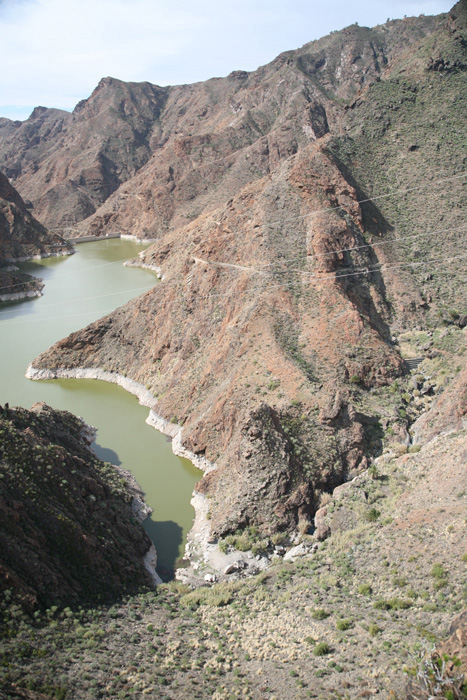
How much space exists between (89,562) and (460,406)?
1943cm

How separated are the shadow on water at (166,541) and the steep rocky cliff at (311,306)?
2.31m

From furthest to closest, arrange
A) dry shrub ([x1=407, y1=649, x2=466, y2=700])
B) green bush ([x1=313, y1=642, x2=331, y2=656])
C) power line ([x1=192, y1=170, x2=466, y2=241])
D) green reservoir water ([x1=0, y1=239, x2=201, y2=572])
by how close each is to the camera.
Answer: power line ([x1=192, y1=170, x2=466, y2=241])
green reservoir water ([x1=0, y1=239, x2=201, y2=572])
green bush ([x1=313, y1=642, x2=331, y2=656])
dry shrub ([x1=407, y1=649, x2=466, y2=700])

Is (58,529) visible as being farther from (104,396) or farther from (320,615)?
(104,396)

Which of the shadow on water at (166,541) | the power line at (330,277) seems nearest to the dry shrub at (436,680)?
the shadow on water at (166,541)

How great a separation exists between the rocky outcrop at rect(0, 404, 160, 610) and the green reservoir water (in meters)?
2.78

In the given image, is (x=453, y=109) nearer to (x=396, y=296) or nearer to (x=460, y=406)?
(x=396, y=296)

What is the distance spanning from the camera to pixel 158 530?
28906 millimetres

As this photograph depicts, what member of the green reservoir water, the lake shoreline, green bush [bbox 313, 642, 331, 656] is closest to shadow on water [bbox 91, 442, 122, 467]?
the green reservoir water

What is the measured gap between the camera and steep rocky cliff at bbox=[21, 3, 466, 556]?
2948 centimetres

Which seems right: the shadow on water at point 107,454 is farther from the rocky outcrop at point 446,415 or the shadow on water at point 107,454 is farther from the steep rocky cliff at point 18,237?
the steep rocky cliff at point 18,237

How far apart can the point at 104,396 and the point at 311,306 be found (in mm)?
18573

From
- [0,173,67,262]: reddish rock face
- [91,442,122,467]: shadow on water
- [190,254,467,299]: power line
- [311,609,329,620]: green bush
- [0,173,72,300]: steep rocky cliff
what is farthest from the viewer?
[0,173,67,262]: reddish rock face

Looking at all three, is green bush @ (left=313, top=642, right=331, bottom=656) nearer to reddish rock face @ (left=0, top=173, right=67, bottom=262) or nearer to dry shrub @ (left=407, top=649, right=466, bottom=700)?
dry shrub @ (left=407, top=649, right=466, bottom=700)

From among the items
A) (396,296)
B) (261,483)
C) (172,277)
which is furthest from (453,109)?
(261,483)
